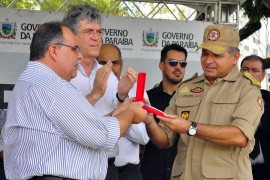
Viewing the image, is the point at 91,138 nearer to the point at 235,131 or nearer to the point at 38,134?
the point at 38,134

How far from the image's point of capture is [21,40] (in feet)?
17.0

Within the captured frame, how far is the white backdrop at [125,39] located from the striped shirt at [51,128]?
10.4ft

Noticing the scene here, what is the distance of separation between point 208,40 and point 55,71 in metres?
1.07

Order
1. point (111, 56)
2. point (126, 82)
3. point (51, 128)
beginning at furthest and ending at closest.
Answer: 1. point (111, 56)
2. point (126, 82)
3. point (51, 128)

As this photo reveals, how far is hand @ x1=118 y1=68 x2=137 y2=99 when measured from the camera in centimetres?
265

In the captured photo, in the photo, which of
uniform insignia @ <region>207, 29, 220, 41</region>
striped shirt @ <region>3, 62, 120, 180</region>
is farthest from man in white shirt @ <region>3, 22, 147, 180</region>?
uniform insignia @ <region>207, 29, 220, 41</region>

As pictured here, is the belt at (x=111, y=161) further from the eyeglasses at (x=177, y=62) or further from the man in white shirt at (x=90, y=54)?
the eyeglasses at (x=177, y=62)

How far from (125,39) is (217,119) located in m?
3.00

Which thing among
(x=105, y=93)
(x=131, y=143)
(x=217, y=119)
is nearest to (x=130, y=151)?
(x=131, y=143)

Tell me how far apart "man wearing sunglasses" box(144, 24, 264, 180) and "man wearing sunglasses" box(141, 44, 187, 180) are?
29.4 inches

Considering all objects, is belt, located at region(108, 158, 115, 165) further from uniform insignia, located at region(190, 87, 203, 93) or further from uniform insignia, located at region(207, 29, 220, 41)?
uniform insignia, located at region(207, 29, 220, 41)

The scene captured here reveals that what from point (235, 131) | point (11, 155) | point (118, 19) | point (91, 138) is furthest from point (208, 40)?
point (118, 19)

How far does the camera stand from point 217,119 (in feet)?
8.59

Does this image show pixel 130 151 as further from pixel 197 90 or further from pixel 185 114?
pixel 197 90
